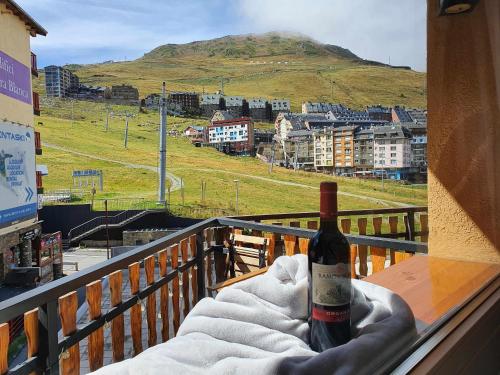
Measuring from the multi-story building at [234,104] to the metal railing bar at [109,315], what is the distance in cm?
4012

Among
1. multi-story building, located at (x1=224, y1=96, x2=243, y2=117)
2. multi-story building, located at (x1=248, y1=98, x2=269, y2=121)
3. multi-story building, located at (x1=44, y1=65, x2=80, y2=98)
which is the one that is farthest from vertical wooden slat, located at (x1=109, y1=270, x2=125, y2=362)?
multi-story building, located at (x1=248, y1=98, x2=269, y2=121)

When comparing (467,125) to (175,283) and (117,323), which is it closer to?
(117,323)

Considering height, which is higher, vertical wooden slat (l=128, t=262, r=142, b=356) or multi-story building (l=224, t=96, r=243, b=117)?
multi-story building (l=224, t=96, r=243, b=117)

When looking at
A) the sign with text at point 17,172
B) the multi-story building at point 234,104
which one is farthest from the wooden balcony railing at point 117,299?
the multi-story building at point 234,104

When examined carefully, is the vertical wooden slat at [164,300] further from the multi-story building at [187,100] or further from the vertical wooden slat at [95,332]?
the multi-story building at [187,100]

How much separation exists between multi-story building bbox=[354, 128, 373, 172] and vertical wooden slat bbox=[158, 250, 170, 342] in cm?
408

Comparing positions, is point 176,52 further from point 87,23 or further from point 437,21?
point 437,21

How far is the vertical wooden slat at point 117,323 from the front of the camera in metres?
1.57

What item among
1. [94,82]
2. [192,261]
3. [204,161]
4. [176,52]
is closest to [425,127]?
[192,261]

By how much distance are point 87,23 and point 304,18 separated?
127 cm

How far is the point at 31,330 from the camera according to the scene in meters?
1.12

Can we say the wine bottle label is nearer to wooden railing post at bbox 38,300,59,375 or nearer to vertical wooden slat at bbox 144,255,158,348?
wooden railing post at bbox 38,300,59,375

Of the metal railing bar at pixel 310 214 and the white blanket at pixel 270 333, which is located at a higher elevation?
the white blanket at pixel 270 333

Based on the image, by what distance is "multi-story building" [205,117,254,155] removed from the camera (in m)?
28.2
